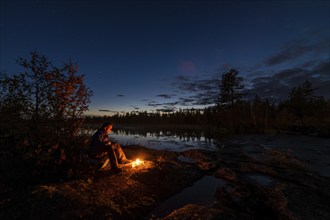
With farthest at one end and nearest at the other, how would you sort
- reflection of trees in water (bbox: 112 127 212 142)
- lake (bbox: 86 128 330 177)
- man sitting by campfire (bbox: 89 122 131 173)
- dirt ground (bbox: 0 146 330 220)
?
1. reflection of trees in water (bbox: 112 127 212 142)
2. lake (bbox: 86 128 330 177)
3. man sitting by campfire (bbox: 89 122 131 173)
4. dirt ground (bbox: 0 146 330 220)

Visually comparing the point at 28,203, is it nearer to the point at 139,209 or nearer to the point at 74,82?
the point at 139,209

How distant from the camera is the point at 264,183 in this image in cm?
615

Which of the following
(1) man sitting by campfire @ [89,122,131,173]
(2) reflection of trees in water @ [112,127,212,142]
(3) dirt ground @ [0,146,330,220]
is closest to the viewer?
(3) dirt ground @ [0,146,330,220]

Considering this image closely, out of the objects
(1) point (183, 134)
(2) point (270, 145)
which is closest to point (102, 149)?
(2) point (270, 145)

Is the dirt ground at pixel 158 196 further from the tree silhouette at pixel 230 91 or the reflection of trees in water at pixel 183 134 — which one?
the tree silhouette at pixel 230 91

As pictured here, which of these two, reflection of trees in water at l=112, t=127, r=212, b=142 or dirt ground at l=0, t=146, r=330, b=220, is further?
reflection of trees in water at l=112, t=127, r=212, b=142

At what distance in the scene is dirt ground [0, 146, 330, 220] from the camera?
12.9ft

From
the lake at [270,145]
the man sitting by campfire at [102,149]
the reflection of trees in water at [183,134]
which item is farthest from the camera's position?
the reflection of trees in water at [183,134]

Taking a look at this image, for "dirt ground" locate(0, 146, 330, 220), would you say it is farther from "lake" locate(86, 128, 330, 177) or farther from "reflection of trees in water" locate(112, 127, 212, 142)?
"reflection of trees in water" locate(112, 127, 212, 142)

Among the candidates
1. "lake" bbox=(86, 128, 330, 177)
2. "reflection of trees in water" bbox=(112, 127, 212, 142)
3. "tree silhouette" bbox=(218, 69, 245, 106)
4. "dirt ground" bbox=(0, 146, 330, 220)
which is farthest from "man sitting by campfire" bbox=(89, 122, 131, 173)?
"tree silhouette" bbox=(218, 69, 245, 106)

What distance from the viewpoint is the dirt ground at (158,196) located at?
392 cm

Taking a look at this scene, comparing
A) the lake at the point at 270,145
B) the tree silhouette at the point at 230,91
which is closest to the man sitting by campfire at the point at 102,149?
the lake at the point at 270,145

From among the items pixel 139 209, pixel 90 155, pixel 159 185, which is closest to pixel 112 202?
pixel 139 209

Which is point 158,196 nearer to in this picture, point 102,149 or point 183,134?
point 102,149
